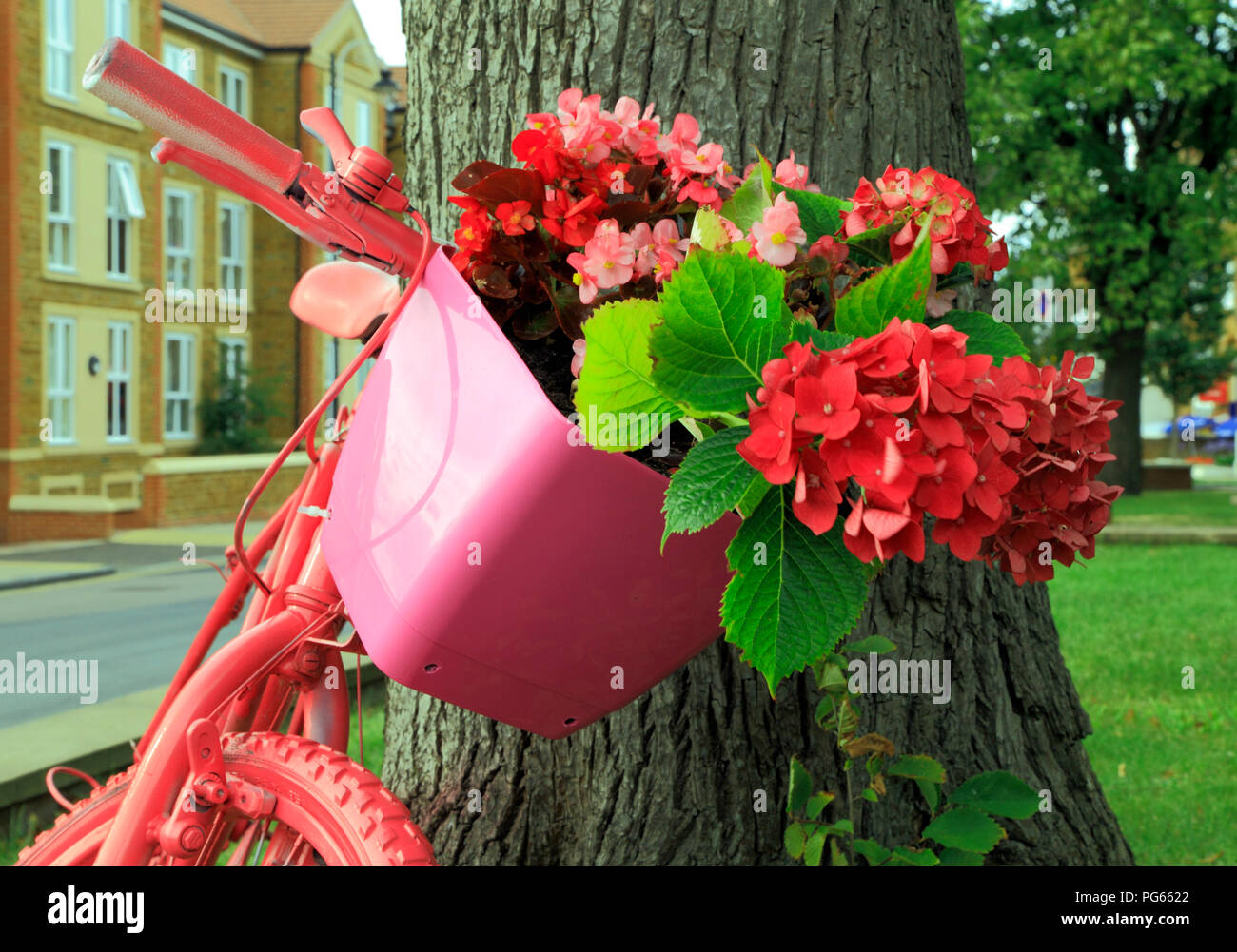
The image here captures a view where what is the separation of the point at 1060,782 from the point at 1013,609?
1.23 ft

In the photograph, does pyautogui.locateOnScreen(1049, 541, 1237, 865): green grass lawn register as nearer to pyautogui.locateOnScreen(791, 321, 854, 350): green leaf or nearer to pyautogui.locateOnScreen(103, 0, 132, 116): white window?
pyautogui.locateOnScreen(791, 321, 854, 350): green leaf

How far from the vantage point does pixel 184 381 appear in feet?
88.3

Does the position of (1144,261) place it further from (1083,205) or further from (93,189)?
(93,189)

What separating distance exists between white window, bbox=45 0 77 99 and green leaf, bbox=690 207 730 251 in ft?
74.3

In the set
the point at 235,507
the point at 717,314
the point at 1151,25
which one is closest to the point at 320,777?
the point at 717,314

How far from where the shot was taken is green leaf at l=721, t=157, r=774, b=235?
1.28 m

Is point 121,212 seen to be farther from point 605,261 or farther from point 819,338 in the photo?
→ point 819,338

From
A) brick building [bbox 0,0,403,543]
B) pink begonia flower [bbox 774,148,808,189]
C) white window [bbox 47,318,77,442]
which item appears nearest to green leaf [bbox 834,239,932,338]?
pink begonia flower [bbox 774,148,808,189]

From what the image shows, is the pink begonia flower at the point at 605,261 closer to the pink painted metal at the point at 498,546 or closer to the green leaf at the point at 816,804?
the pink painted metal at the point at 498,546

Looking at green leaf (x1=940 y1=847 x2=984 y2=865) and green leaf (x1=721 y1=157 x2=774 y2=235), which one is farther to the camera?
green leaf (x1=940 y1=847 x2=984 y2=865)

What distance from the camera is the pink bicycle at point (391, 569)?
1.15 meters

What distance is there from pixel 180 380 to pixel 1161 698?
2490cm

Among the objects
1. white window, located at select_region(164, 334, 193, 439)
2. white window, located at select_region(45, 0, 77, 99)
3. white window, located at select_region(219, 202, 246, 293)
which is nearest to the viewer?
white window, located at select_region(45, 0, 77, 99)

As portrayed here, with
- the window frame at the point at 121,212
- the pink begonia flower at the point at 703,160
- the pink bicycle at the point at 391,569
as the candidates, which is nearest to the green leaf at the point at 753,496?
the pink bicycle at the point at 391,569
